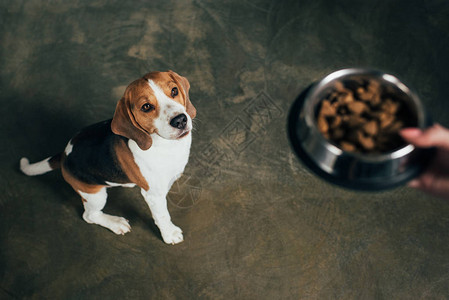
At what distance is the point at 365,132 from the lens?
193 cm

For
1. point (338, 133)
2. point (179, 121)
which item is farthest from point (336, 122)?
point (179, 121)

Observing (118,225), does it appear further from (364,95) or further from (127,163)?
(364,95)

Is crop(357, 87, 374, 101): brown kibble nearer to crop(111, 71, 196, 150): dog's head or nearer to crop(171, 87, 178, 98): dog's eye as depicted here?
crop(111, 71, 196, 150): dog's head

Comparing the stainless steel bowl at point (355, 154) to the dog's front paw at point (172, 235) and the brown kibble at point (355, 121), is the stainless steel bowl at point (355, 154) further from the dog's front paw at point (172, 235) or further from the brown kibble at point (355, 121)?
the dog's front paw at point (172, 235)

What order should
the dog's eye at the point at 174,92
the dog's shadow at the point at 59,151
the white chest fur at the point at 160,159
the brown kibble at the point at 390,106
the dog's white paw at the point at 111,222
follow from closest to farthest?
the brown kibble at the point at 390,106 < the dog's eye at the point at 174,92 < the white chest fur at the point at 160,159 < the dog's white paw at the point at 111,222 < the dog's shadow at the point at 59,151

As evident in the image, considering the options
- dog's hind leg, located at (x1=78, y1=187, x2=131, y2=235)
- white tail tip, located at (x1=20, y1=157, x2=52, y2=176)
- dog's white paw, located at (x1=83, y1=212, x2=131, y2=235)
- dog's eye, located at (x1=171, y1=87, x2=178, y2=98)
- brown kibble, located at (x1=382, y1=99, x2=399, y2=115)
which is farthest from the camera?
dog's white paw, located at (x1=83, y1=212, x2=131, y2=235)

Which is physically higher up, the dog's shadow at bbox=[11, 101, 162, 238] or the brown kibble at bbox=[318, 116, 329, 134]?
the brown kibble at bbox=[318, 116, 329, 134]

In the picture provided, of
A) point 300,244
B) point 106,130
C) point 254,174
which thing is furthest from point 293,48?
point 106,130

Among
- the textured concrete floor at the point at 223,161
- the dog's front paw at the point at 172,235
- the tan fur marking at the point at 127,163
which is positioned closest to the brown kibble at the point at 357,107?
the tan fur marking at the point at 127,163

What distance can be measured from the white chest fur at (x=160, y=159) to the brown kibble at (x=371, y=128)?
A: 59.5 inches

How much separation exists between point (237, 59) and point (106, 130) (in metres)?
2.15

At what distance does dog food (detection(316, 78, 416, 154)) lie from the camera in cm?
193

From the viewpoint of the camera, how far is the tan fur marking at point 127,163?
310cm

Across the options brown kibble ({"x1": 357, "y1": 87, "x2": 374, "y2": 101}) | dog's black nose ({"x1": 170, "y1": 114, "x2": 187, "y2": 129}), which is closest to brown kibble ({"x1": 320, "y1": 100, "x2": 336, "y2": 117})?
brown kibble ({"x1": 357, "y1": 87, "x2": 374, "y2": 101})
